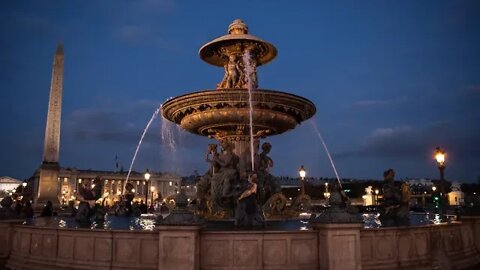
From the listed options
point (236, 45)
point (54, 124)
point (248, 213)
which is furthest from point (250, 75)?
point (54, 124)

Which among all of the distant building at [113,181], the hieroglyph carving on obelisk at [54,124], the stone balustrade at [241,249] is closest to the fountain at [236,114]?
the stone balustrade at [241,249]

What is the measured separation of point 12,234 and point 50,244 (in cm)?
198

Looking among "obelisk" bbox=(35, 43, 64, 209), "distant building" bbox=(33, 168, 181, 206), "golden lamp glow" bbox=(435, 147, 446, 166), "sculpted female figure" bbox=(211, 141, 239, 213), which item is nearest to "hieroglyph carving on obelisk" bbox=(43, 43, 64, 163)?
"obelisk" bbox=(35, 43, 64, 209)

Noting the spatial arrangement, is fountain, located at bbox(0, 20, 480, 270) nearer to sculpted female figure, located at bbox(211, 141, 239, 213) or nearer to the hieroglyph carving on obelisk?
sculpted female figure, located at bbox(211, 141, 239, 213)

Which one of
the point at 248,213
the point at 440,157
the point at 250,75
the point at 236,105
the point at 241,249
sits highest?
the point at 250,75

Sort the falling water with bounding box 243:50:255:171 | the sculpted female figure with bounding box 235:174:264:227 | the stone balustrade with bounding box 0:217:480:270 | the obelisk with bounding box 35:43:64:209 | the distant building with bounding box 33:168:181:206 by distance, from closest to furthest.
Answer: the stone balustrade with bounding box 0:217:480:270
the sculpted female figure with bounding box 235:174:264:227
the falling water with bounding box 243:50:255:171
the obelisk with bounding box 35:43:64:209
the distant building with bounding box 33:168:181:206

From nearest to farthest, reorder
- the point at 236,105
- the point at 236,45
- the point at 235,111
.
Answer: the point at 236,105, the point at 235,111, the point at 236,45

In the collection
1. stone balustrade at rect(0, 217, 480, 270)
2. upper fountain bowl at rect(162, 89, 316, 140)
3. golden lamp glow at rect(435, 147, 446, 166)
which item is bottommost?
stone balustrade at rect(0, 217, 480, 270)

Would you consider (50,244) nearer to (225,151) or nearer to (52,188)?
(225,151)

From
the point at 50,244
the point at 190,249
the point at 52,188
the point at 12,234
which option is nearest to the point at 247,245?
the point at 190,249

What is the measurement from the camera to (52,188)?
43.7m

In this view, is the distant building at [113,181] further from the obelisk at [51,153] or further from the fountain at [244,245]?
the fountain at [244,245]

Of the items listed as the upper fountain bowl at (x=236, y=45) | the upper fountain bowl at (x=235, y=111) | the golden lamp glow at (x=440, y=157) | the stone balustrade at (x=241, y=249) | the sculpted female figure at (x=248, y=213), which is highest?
the upper fountain bowl at (x=236, y=45)

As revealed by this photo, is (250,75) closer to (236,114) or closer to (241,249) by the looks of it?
(236,114)
